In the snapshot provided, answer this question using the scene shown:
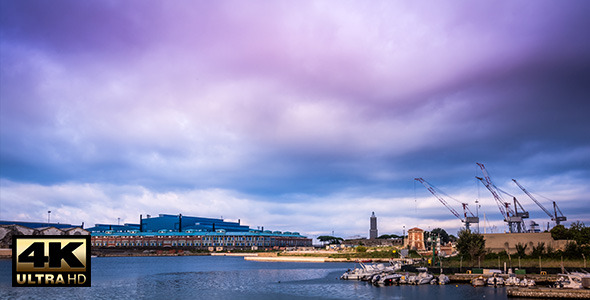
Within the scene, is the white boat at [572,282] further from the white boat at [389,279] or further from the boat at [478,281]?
the white boat at [389,279]

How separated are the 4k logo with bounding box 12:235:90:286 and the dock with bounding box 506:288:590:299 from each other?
63.9 meters

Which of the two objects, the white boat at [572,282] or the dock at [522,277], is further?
the dock at [522,277]

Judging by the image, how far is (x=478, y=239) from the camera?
10750cm

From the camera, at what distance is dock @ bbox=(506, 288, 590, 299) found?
198 ft

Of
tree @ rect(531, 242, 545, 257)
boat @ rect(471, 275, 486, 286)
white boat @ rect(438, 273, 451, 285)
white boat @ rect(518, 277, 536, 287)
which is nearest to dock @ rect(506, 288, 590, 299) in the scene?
white boat @ rect(518, 277, 536, 287)

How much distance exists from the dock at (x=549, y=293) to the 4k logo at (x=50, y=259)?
63911 mm

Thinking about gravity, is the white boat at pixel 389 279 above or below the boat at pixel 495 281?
below

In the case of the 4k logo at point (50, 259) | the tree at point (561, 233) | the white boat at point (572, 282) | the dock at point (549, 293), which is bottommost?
the dock at point (549, 293)

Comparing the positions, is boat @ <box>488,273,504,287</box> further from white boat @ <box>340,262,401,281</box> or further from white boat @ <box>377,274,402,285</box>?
white boat @ <box>340,262,401,281</box>

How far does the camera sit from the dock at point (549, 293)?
60.5 metres

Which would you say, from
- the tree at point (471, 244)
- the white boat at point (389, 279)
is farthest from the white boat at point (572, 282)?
the tree at point (471, 244)

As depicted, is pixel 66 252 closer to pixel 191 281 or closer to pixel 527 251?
pixel 191 281

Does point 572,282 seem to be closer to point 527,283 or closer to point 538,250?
point 527,283

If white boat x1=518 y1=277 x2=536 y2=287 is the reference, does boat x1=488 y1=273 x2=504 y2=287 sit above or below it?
below
